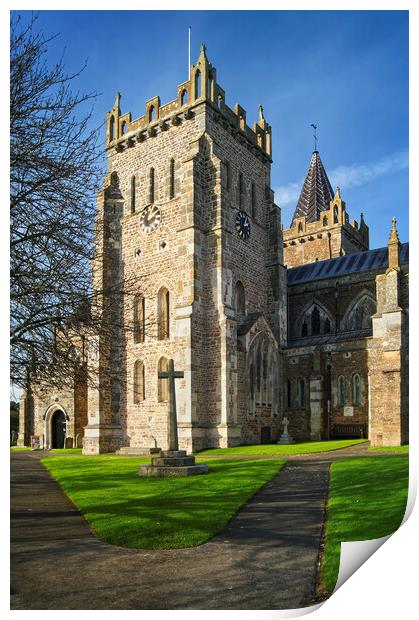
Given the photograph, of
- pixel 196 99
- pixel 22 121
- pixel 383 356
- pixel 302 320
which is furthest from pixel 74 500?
pixel 302 320

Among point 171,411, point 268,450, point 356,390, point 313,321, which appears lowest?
point 268,450

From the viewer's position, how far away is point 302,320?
30891 millimetres

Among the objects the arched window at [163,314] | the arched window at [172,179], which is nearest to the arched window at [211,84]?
the arched window at [172,179]

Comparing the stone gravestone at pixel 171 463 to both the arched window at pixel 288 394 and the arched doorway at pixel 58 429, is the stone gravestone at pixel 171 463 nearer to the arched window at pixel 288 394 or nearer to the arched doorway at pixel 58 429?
the arched window at pixel 288 394

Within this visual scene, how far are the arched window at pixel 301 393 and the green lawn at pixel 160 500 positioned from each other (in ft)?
38.0

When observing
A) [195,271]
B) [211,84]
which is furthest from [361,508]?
[211,84]

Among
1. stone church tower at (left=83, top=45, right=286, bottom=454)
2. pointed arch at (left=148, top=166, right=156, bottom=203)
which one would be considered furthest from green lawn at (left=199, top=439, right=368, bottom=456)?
pointed arch at (left=148, top=166, right=156, bottom=203)

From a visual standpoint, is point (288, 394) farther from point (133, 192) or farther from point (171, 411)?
point (171, 411)

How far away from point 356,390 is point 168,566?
65.2 feet

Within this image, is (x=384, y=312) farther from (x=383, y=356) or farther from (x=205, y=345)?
(x=205, y=345)

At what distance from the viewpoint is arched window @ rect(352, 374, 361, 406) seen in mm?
23859

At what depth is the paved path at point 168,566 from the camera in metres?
4.49

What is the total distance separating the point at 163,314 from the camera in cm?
2288

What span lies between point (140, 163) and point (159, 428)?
11.8 meters
